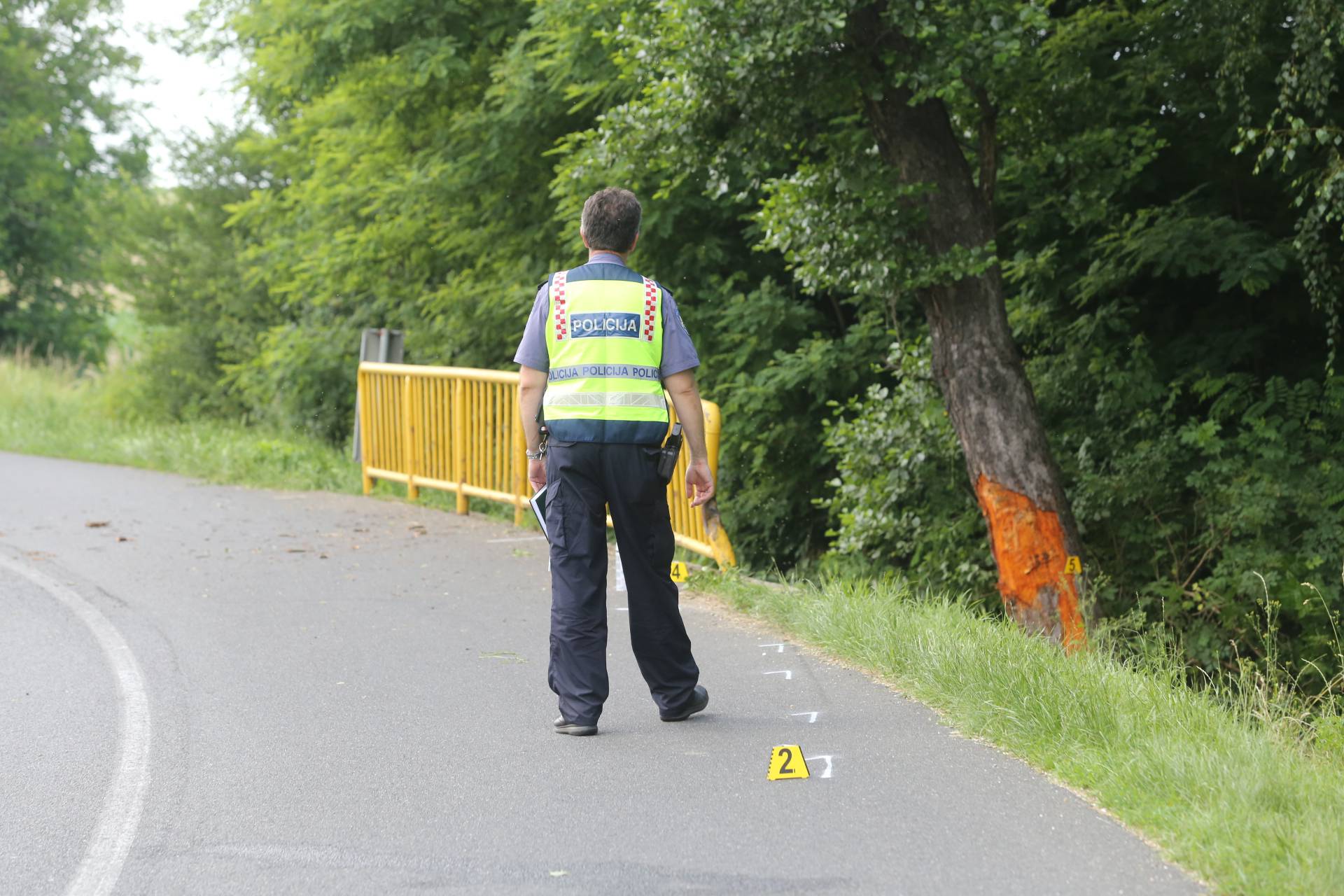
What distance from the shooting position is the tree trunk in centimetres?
1030

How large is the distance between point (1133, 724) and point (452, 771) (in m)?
2.50

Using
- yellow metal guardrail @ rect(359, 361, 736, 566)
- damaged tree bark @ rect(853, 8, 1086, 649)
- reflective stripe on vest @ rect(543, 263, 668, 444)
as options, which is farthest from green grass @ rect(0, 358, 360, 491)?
reflective stripe on vest @ rect(543, 263, 668, 444)

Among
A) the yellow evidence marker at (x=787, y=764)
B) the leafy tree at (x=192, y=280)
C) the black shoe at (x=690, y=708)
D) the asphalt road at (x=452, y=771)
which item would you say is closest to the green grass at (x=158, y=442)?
the leafy tree at (x=192, y=280)

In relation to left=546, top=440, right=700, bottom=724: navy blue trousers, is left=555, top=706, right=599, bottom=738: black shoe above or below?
below

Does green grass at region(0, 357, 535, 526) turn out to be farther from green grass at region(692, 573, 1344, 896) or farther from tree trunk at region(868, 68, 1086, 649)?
green grass at region(692, 573, 1344, 896)

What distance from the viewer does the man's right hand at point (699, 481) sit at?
5984 mm

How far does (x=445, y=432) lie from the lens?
539 inches

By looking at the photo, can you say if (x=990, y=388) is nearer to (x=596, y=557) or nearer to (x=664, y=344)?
(x=664, y=344)

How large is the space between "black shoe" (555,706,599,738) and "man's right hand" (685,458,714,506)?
98cm

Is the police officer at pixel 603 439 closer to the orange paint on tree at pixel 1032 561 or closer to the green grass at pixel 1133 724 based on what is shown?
the green grass at pixel 1133 724

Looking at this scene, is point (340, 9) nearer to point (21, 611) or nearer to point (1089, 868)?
point (21, 611)

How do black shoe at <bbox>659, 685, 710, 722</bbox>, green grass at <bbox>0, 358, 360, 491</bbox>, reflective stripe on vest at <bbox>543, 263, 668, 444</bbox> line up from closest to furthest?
reflective stripe on vest at <bbox>543, 263, 668, 444</bbox>, black shoe at <bbox>659, 685, 710, 722</bbox>, green grass at <bbox>0, 358, 360, 491</bbox>

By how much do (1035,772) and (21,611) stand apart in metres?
6.40

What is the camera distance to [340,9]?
625 inches
